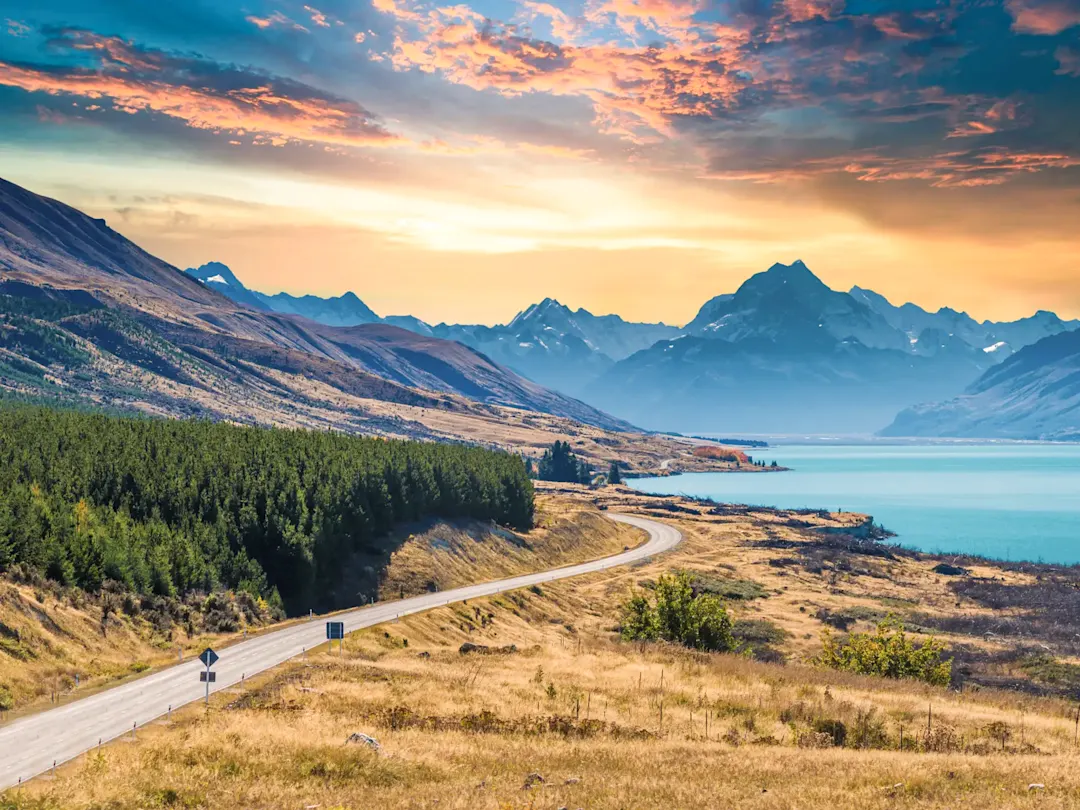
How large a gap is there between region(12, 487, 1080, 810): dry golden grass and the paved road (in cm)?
195

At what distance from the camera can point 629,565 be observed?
135750 millimetres

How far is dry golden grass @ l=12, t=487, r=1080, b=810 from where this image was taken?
2916 centimetres

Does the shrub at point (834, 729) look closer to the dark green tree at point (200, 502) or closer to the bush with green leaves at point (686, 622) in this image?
the bush with green leaves at point (686, 622)

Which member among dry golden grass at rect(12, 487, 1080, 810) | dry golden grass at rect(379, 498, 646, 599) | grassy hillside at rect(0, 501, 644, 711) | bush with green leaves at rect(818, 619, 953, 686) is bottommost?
dry golden grass at rect(379, 498, 646, 599)

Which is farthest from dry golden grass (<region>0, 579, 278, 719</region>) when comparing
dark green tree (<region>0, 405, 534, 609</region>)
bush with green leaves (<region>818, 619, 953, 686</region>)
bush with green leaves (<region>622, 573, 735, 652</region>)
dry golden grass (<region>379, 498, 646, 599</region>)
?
bush with green leaves (<region>818, 619, 953, 686</region>)

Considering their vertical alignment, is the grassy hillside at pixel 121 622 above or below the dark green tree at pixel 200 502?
below

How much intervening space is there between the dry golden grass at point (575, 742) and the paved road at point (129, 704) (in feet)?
6.41

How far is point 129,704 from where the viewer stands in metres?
44.7

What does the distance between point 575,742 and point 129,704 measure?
21.9m

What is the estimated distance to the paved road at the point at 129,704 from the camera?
118ft

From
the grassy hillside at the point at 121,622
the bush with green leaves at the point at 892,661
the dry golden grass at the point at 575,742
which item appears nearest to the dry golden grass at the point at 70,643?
the grassy hillside at the point at 121,622

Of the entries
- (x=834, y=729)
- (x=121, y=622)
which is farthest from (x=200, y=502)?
(x=834, y=729)

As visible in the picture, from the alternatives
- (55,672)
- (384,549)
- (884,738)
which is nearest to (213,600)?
(55,672)

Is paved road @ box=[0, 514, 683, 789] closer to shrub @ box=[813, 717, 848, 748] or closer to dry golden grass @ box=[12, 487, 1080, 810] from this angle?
dry golden grass @ box=[12, 487, 1080, 810]
